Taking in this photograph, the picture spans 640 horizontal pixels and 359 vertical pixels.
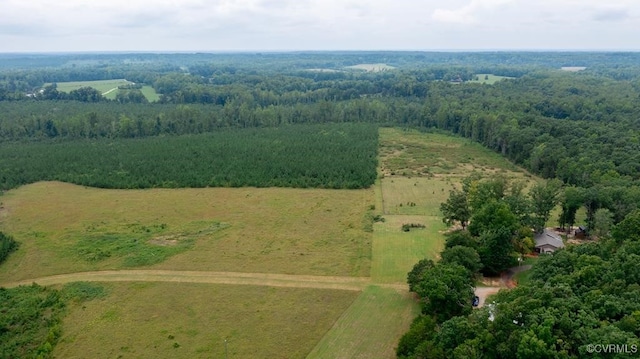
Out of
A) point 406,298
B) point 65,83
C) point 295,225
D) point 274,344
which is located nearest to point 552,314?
point 406,298

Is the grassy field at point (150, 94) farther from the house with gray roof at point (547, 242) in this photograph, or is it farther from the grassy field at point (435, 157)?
the house with gray roof at point (547, 242)

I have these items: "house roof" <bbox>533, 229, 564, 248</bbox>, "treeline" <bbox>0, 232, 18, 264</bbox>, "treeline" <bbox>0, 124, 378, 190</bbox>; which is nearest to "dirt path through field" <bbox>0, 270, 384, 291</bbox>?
"treeline" <bbox>0, 232, 18, 264</bbox>

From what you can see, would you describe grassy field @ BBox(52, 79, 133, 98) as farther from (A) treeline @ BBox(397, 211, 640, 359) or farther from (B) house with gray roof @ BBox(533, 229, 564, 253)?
(A) treeline @ BBox(397, 211, 640, 359)

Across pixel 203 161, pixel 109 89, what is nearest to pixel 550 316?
pixel 203 161

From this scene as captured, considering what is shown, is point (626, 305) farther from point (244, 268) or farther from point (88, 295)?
point (88, 295)

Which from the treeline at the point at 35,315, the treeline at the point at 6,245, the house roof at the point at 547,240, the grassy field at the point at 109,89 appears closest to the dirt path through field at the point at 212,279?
the treeline at the point at 35,315

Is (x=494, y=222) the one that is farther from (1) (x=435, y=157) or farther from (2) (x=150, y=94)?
(2) (x=150, y=94)
